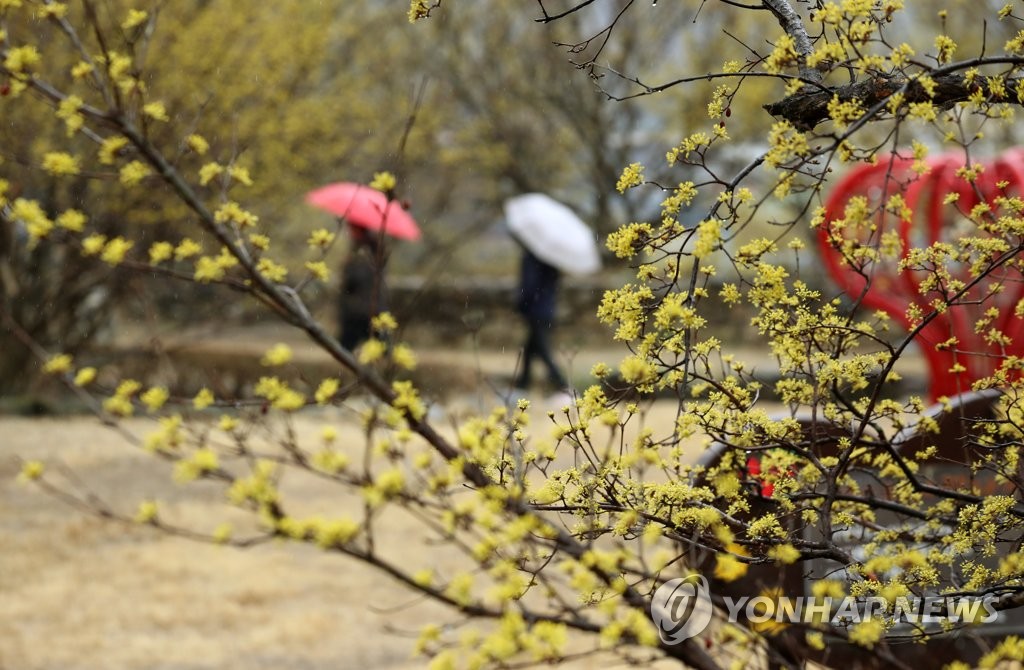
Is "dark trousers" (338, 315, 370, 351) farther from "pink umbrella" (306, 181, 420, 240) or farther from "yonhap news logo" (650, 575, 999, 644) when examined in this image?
"yonhap news logo" (650, 575, 999, 644)

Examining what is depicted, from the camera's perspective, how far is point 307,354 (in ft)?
46.4

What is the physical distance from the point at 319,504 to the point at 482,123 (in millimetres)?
10059

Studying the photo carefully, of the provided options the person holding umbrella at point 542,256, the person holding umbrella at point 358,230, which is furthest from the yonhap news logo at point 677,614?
the person holding umbrella at point 542,256

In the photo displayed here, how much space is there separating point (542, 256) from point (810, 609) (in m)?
8.91

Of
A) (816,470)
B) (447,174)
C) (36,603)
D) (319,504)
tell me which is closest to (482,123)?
(447,174)

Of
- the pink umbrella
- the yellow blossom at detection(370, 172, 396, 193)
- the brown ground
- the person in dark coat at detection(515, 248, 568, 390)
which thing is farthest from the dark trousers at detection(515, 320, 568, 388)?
the yellow blossom at detection(370, 172, 396, 193)

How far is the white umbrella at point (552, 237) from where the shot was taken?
11.2 metres

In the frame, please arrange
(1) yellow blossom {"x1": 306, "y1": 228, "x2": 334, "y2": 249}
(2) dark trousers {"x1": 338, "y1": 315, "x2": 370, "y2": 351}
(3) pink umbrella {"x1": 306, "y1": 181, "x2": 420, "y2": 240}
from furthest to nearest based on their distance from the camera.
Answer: (2) dark trousers {"x1": 338, "y1": 315, "x2": 370, "y2": 351}
(3) pink umbrella {"x1": 306, "y1": 181, "x2": 420, "y2": 240}
(1) yellow blossom {"x1": 306, "y1": 228, "x2": 334, "y2": 249}

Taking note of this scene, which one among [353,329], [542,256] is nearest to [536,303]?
[542,256]

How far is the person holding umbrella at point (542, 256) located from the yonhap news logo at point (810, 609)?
825 cm

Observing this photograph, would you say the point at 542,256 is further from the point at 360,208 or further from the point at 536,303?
the point at 360,208

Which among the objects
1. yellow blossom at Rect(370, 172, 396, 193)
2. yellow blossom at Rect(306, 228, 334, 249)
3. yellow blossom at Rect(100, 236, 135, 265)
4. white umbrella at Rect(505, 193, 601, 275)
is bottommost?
yellow blossom at Rect(100, 236, 135, 265)

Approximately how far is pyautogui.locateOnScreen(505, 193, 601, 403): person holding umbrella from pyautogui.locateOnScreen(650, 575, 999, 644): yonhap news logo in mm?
8251

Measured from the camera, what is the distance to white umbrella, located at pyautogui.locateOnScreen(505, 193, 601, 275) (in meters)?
11.2
